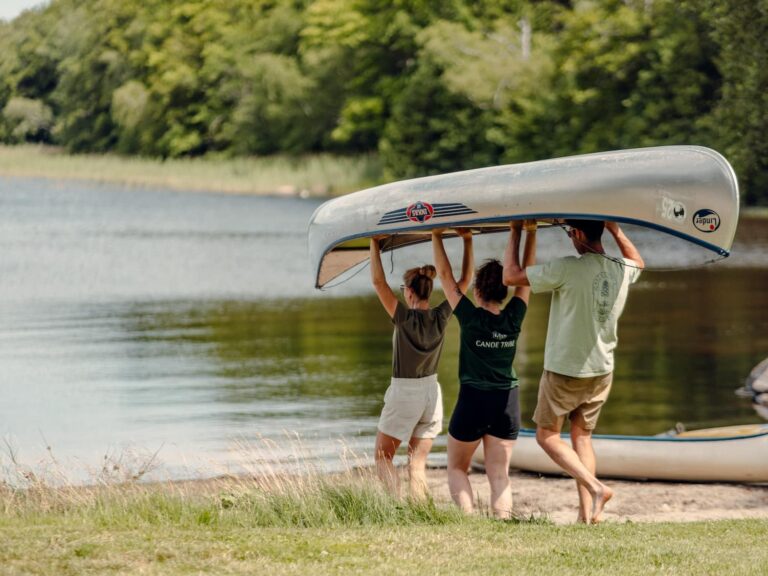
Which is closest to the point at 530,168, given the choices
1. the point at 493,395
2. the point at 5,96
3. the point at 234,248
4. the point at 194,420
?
the point at 493,395

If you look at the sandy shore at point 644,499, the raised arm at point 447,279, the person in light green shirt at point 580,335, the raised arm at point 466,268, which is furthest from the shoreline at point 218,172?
the person in light green shirt at point 580,335

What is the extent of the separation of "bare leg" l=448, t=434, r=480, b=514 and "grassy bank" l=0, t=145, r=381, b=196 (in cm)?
5205

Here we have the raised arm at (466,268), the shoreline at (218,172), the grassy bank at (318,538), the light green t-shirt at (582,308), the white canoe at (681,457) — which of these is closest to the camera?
the grassy bank at (318,538)

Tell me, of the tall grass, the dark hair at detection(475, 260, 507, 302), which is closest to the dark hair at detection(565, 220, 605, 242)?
the dark hair at detection(475, 260, 507, 302)

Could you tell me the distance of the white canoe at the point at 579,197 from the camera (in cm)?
682

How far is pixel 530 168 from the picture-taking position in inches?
292

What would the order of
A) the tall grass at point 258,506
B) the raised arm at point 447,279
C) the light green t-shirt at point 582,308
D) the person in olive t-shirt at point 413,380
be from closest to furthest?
the tall grass at point 258,506 → the light green t-shirt at point 582,308 → the raised arm at point 447,279 → the person in olive t-shirt at point 413,380

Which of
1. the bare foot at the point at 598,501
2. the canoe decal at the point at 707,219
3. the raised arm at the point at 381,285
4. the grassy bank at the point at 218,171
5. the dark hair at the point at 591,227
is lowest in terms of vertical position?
the grassy bank at the point at 218,171

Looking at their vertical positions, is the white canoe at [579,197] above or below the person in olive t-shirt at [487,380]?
above

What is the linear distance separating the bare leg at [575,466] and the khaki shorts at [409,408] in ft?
1.89

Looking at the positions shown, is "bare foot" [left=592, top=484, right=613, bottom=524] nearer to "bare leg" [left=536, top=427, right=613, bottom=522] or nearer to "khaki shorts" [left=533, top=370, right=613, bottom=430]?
"bare leg" [left=536, top=427, right=613, bottom=522]

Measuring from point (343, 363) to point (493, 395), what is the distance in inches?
369

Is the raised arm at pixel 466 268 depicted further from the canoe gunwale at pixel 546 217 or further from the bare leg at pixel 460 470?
the bare leg at pixel 460 470

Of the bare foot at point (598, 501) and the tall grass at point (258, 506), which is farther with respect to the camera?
the bare foot at point (598, 501)
